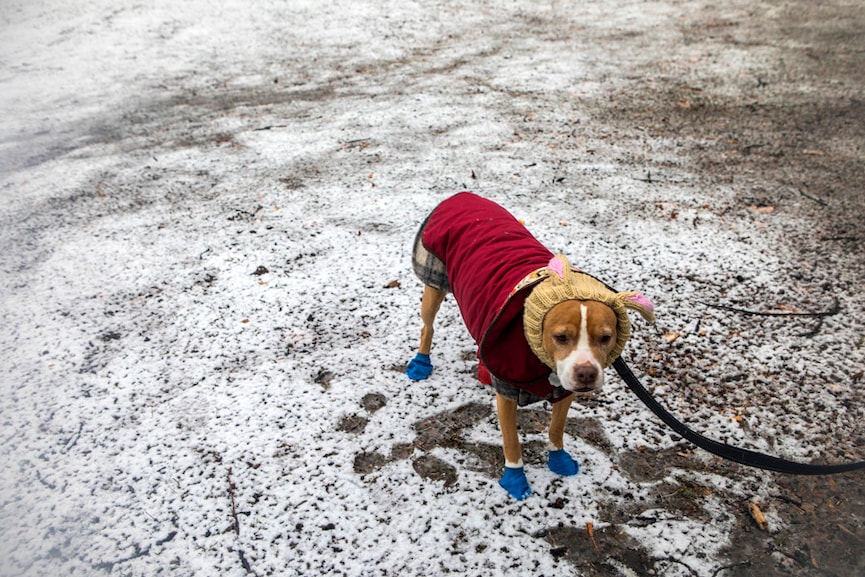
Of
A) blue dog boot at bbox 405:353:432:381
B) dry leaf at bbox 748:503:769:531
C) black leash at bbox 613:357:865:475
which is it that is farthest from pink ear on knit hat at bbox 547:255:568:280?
dry leaf at bbox 748:503:769:531

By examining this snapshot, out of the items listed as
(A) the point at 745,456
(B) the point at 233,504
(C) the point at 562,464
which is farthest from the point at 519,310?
(B) the point at 233,504

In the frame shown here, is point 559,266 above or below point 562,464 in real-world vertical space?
above

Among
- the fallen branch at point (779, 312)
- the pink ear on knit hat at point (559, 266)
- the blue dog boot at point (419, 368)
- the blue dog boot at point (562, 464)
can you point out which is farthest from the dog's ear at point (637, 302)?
the fallen branch at point (779, 312)

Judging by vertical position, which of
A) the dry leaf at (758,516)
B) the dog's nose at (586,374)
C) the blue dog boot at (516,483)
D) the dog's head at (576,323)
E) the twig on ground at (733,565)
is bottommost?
the twig on ground at (733,565)

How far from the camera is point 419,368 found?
8.86 feet

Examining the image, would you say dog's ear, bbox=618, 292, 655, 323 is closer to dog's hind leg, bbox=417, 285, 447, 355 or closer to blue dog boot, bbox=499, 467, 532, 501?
blue dog boot, bbox=499, 467, 532, 501

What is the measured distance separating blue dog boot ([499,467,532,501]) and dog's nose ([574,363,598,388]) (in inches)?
27.6

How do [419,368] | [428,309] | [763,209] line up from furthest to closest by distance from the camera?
[763,209], [419,368], [428,309]

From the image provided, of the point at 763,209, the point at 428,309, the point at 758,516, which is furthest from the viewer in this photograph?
the point at 763,209

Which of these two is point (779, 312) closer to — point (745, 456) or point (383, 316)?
point (745, 456)

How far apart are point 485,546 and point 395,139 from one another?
4084mm

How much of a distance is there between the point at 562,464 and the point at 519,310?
0.83 meters

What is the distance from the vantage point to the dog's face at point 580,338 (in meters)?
1.60

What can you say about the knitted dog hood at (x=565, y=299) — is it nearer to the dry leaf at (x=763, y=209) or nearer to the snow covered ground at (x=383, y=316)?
the snow covered ground at (x=383, y=316)
